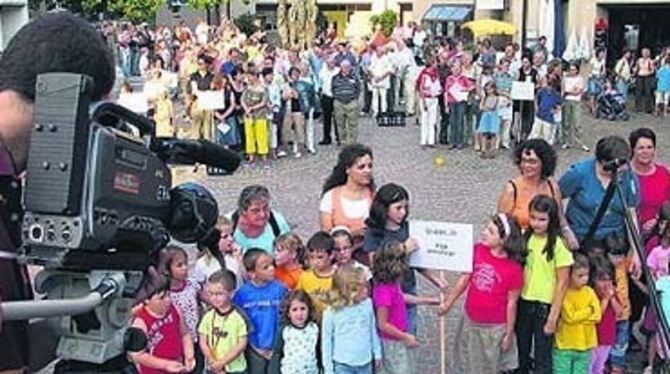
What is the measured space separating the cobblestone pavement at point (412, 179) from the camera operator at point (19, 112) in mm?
6062

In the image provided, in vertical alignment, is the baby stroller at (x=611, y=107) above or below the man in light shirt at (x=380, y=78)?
below

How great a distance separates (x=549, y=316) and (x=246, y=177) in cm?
856

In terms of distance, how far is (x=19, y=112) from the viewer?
6.26 feet

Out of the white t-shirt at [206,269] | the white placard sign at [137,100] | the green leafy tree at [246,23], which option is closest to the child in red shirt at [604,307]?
the white t-shirt at [206,269]

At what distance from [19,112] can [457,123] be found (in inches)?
574

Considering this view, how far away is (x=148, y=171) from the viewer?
2.02m

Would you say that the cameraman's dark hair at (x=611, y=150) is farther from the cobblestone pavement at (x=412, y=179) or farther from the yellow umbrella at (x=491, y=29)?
the yellow umbrella at (x=491, y=29)

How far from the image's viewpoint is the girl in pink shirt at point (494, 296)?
573 cm

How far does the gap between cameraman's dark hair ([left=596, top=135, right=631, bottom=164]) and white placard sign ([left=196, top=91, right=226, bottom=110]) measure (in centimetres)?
915

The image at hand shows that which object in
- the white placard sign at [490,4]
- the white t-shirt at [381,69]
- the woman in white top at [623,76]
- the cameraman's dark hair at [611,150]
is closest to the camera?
the cameraman's dark hair at [611,150]

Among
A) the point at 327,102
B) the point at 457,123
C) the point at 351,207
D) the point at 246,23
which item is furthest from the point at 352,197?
the point at 246,23

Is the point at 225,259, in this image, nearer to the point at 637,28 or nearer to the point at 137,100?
the point at 137,100

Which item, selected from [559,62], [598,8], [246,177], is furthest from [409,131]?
[598,8]

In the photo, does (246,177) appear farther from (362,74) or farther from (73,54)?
(73,54)
